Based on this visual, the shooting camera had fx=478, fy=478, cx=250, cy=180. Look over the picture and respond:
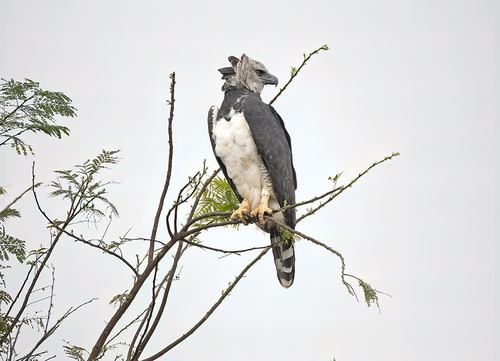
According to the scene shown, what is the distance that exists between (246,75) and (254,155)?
558mm

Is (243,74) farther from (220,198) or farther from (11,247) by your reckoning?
(11,247)

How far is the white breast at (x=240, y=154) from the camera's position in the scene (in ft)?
8.60

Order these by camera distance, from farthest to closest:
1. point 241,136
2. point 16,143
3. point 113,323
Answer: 1. point 241,136
2. point 113,323
3. point 16,143

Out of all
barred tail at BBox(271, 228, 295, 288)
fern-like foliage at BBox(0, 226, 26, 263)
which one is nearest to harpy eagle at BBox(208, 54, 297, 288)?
barred tail at BBox(271, 228, 295, 288)

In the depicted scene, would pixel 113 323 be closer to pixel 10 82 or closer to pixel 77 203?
pixel 77 203

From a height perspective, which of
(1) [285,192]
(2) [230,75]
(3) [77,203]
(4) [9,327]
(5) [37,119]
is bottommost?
(4) [9,327]

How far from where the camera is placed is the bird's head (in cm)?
289

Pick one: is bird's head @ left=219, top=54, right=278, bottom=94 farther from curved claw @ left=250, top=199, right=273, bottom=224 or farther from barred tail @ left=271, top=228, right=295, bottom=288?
barred tail @ left=271, top=228, right=295, bottom=288

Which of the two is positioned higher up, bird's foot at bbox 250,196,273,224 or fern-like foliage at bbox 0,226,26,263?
bird's foot at bbox 250,196,273,224

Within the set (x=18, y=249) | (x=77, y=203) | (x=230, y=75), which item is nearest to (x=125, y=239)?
(x=77, y=203)

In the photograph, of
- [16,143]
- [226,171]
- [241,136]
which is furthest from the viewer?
[226,171]

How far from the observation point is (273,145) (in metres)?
2.64

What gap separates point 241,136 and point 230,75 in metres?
0.53

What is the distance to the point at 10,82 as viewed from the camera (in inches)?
86.5
